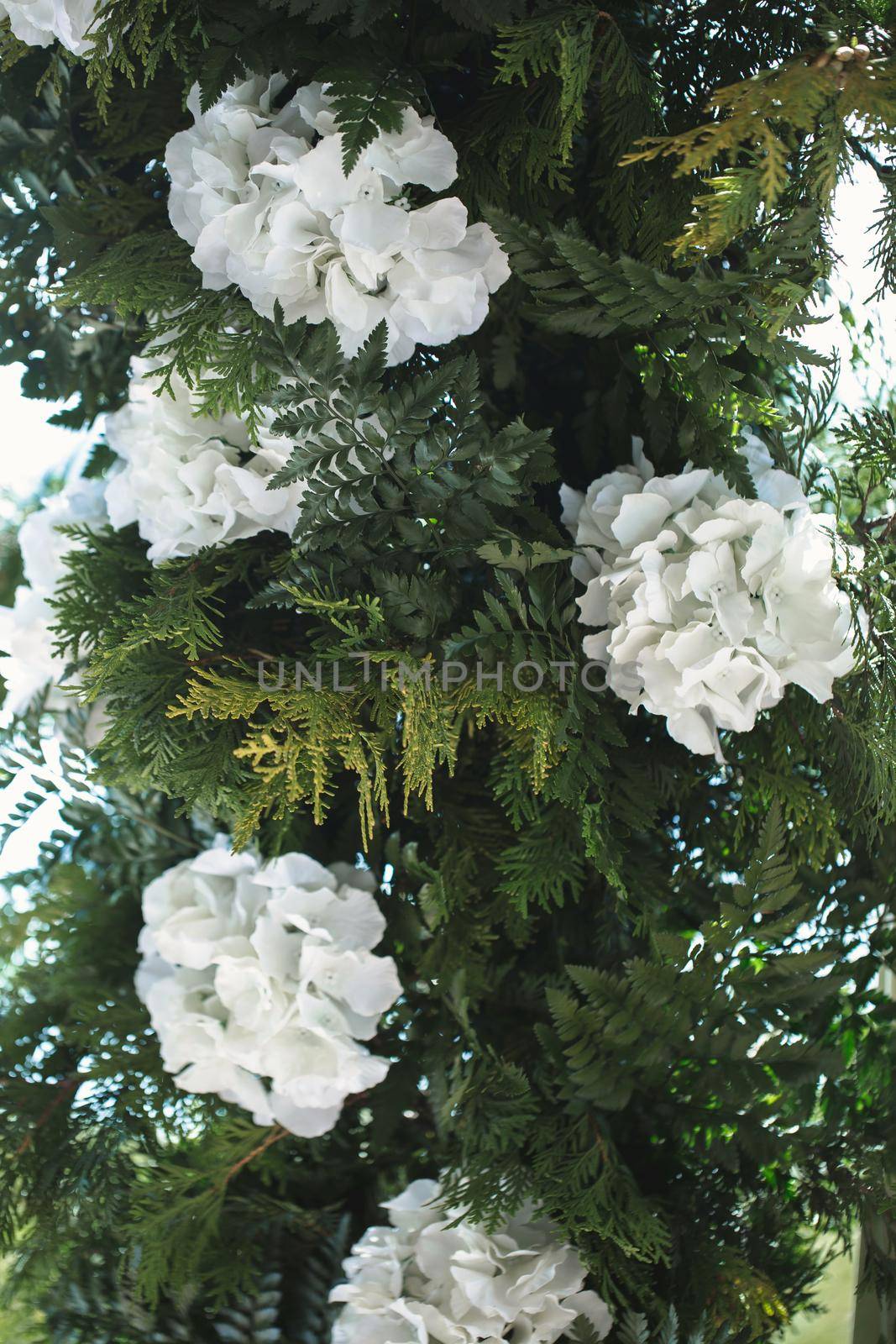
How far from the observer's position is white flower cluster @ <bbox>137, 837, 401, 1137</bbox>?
652 mm

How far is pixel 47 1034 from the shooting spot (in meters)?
0.79

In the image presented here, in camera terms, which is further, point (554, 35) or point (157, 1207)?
point (157, 1207)

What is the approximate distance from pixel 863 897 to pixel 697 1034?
17cm

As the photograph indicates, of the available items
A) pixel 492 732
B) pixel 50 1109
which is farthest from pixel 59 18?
pixel 50 1109

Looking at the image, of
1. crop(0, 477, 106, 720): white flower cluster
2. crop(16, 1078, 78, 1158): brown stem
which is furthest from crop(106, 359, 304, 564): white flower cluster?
crop(16, 1078, 78, 1158): brown stem

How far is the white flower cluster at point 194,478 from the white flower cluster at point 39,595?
0.13m

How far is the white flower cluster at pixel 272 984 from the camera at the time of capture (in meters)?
0.65

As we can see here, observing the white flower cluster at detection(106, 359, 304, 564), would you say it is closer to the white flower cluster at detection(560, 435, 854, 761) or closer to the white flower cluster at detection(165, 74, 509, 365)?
the white flower cluster at detection(165, 74, 509, 365)

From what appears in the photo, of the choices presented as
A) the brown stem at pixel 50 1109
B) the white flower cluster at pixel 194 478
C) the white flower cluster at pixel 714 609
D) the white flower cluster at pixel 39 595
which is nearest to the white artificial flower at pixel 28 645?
the white flower cluster at pixel 39 595

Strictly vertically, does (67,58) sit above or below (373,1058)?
above

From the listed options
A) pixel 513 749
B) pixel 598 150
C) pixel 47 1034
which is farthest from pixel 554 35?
pixel 47 1034

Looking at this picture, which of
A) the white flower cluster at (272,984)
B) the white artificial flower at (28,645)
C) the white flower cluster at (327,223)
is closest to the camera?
the white flower cluster at (327,223)

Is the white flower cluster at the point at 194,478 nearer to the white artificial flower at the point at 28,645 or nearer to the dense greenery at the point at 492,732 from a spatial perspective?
the dense greenery at the point at 492,732

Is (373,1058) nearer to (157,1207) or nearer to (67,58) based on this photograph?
(157,1207)
